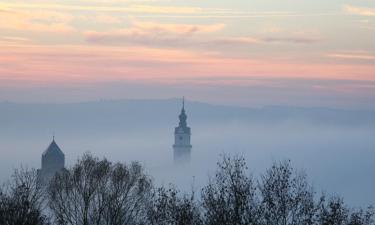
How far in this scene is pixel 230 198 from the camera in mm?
38531

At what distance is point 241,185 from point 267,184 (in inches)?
44.9

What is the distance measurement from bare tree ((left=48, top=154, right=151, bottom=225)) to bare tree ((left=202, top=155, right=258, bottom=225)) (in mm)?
12940

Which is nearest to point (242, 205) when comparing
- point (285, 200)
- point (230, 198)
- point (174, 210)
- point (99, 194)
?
point (230, 198)

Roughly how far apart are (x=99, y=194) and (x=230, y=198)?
15.7 metres

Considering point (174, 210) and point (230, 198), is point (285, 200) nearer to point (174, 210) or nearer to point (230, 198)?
point (230, 198)

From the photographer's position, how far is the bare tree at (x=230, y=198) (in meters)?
37.8

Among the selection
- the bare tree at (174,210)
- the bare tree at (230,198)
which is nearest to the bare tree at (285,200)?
the bare tree at (230,198)

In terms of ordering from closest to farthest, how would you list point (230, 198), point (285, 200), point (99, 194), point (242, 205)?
1. point (242, 205)
2. point (230, 198)
3. point (285, 200)
4. point (99, 194)

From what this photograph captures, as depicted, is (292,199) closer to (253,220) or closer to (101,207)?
(253,220)

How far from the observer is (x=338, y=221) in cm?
3781

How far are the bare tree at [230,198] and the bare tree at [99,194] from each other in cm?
1294

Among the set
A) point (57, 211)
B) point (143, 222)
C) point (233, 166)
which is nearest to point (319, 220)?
point (233, 166)

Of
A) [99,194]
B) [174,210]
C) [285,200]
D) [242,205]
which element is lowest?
[242,205]

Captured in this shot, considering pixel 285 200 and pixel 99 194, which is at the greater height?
pixel 99 194
